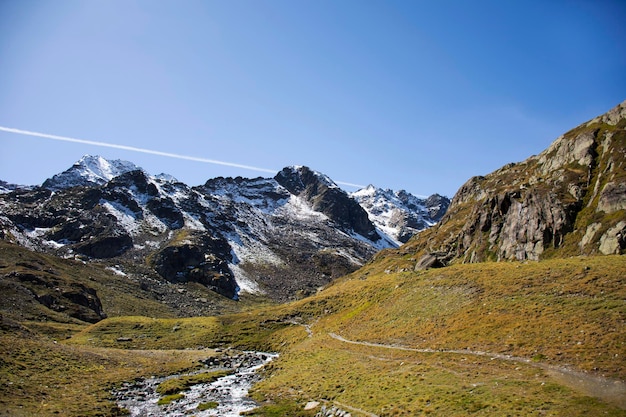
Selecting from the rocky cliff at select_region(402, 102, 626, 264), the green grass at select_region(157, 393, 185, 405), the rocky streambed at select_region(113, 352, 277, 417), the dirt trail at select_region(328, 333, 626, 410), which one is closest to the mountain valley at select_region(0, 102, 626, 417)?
the dirt trail at select_region(328, 333, 626, 410)

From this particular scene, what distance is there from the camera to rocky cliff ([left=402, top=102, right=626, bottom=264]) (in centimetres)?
7019

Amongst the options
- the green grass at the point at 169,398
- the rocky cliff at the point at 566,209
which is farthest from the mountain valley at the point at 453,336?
the green grass at the point at 169,398

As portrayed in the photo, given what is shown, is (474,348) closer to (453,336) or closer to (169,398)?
(453,336)

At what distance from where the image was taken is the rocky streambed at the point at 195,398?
3719cm

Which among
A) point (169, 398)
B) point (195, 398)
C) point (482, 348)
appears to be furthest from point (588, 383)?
point (169, 398)

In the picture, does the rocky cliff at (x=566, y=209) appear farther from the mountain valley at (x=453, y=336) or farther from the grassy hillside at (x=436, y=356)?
the grassy hillside at (x=436, y=356)

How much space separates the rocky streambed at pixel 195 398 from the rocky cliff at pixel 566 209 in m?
63.0

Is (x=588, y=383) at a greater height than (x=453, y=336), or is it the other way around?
(x=588, y=383)

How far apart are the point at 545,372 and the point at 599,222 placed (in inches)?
2161

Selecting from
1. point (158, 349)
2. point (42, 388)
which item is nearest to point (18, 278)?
point (158, 349)

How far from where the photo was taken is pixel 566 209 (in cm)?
7950

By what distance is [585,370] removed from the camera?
93.3ft

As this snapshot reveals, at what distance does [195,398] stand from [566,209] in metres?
80.8

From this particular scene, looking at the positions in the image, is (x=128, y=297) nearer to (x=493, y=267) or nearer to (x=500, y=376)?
(x=493, y=267)
